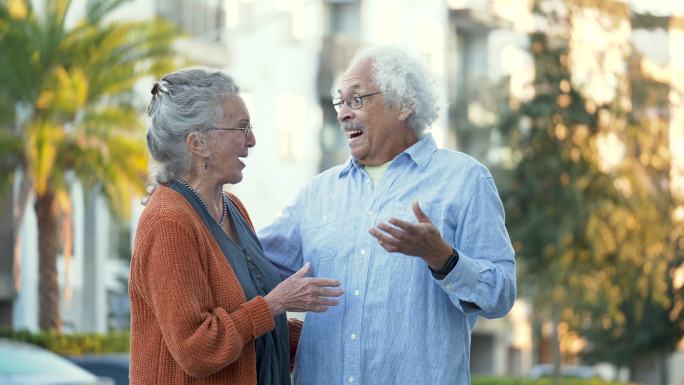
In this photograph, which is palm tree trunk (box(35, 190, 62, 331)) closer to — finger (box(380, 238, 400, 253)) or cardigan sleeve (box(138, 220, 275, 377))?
cardigan sleeve (box(138, 220, 275, 377))

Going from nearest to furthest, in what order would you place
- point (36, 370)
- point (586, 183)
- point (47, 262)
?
point (36, 370)
point (586, 183)
point (47, 262)

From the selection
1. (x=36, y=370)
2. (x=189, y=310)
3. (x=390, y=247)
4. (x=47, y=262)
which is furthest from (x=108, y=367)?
(x=390, y=247)

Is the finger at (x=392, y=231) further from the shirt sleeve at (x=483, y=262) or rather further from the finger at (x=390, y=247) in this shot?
the shirt sleeve at (x=483, y=262)

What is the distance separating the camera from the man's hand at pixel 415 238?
186 inches

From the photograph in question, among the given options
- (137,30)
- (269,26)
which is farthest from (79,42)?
(269,26)

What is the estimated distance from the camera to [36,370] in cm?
1339

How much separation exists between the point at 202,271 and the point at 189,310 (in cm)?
15

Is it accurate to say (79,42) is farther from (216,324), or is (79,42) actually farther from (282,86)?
(216,324)

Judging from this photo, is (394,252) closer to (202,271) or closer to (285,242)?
(202,271)

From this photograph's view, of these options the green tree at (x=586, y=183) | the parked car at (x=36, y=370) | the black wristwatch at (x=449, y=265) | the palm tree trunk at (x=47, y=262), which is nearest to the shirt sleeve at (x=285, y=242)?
the black wristwatch at (x=449, y=265)

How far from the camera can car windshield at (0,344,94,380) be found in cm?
1333

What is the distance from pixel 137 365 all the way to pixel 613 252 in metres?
16.8

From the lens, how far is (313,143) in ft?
125

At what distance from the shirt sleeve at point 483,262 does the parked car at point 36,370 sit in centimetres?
836
